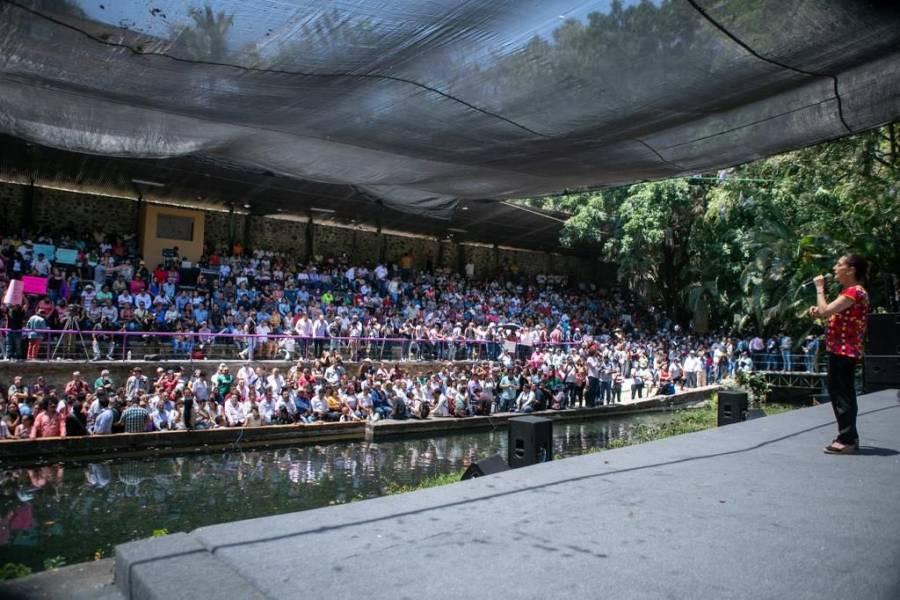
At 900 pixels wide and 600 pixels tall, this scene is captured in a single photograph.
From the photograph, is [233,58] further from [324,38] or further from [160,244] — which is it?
[160,244]

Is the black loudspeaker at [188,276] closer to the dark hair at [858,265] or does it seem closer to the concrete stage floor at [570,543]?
the concrete stage floor at [570,543]

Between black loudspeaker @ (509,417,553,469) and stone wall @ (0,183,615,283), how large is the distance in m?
16.5

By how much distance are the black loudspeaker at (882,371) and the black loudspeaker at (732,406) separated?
65.8 inches

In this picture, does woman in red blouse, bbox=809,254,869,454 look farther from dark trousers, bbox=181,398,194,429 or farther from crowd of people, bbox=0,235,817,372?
crowd of people, bbox=0,235,817,372

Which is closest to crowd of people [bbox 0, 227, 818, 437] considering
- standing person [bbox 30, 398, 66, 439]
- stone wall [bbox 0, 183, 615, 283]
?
standing person [bbox 30, 398, 66, 439]

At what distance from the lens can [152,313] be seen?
45.2ft

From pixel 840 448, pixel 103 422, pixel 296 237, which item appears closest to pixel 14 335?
pixel 103 422

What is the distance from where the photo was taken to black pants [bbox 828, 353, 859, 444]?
3889mm

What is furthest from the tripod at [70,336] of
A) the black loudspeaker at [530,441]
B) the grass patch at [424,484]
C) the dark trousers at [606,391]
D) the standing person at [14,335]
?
the dark trousers at [606,391]

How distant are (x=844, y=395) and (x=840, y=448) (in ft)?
1.12

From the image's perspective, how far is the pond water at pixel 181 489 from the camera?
644 cm

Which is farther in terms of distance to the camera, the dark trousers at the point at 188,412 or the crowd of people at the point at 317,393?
the dark trousers at the point at 188,412

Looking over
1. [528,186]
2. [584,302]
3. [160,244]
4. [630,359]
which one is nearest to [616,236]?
[584,302]

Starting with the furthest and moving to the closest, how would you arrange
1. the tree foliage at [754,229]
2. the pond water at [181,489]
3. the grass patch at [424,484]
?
the tree foliage at [754,229], the grass patch at [424,484], the pond water at [181,489]
